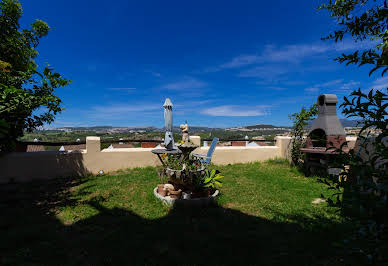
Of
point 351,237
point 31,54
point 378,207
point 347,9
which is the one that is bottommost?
point 351,237

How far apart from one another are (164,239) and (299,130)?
6.46 meters

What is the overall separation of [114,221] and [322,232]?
332cm

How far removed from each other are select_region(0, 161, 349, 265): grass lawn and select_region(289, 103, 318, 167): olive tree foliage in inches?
89.6

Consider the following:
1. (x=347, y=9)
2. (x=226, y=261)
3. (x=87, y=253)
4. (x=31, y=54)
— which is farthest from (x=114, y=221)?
(x=31, y=54)

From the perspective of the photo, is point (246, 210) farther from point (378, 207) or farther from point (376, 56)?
point (376, 56)

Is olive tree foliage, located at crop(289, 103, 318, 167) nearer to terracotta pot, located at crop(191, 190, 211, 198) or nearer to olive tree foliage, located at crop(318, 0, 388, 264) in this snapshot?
terracotta pot, located at crop(191, 190, 211, 198)

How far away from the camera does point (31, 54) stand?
5.45m

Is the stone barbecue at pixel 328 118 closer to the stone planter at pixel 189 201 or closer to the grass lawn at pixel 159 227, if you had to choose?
the grass lawn at pixel 159 227

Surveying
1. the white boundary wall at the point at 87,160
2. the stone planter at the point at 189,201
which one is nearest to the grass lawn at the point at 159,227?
the stone planter at the point at 189,201

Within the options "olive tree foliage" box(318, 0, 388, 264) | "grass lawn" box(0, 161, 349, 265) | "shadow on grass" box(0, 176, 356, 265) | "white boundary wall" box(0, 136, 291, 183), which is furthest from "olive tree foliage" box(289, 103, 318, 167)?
"olive tree foliage" box(318, 0, 388, 264)

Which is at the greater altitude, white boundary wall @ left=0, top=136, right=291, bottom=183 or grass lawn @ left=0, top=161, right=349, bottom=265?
white boundary wall @ left=0, top=136, right=291, bottom=183

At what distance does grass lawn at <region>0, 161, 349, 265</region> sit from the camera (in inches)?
94.5

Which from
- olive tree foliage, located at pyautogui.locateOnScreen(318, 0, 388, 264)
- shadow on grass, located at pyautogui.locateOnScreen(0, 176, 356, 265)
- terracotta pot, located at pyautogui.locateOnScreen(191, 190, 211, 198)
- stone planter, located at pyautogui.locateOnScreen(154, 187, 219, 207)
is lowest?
shadow on grass, located at pyautogui.locateOnScreen(0, 176, 356, 265)

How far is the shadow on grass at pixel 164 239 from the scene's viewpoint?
236 cm
